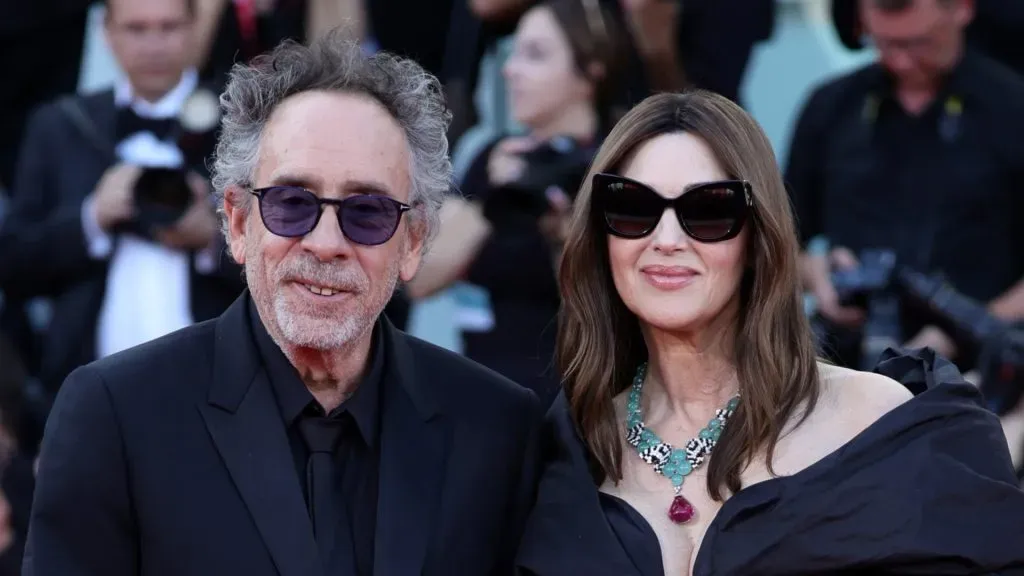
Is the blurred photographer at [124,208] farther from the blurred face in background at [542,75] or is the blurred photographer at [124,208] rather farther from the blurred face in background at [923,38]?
the blurred face in background at [923,38]

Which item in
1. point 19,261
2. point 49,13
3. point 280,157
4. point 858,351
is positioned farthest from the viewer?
point 49,13

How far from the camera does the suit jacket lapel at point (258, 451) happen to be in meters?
3.31

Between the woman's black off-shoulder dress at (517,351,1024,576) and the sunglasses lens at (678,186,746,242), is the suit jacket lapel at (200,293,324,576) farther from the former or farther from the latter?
the sunglasses lens at (678,186,746,242)

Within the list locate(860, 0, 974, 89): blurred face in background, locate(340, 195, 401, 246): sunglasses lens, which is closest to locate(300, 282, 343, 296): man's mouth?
locate(340, 195, 401, 246): sunglasses lens

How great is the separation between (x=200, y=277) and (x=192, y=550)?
2632 mm

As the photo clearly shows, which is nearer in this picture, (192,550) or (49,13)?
(192,550)

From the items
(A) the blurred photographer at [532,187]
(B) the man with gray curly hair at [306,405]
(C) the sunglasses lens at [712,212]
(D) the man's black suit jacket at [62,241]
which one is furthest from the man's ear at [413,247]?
(D) the man's black suit jacket at [62,241]

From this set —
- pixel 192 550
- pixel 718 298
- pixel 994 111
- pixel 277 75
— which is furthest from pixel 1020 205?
pixel 192 550

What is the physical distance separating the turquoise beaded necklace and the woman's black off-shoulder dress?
0.30 feet

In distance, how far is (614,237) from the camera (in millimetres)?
3686

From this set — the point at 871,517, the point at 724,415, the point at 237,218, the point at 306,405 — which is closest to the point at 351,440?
the point at 306,405

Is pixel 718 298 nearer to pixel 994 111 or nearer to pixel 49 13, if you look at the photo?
pixel 994 111

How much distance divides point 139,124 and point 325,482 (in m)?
2.92

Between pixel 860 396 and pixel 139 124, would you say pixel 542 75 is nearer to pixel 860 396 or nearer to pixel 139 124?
pixel 139 124
